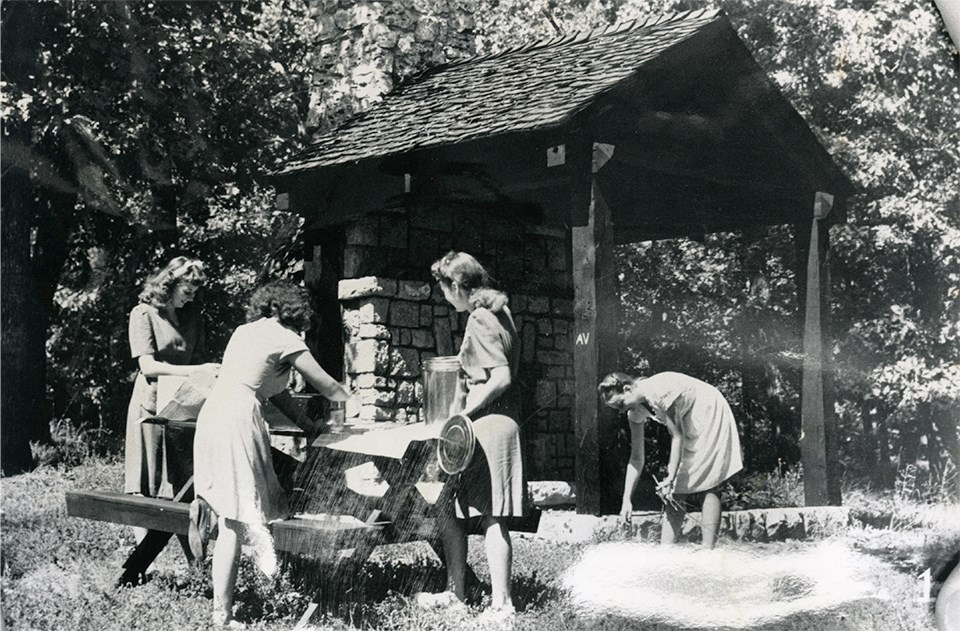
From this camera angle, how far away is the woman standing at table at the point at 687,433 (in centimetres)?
457

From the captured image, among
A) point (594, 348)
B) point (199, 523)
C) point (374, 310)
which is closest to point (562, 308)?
point (374, 310)

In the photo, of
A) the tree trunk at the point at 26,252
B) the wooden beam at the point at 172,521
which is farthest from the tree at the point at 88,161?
the wooden beam at the point at 172,521

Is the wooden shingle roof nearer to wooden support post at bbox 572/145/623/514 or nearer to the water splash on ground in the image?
wooden support post at bbox 572/145/623/514

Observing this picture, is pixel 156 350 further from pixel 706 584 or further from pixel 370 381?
pixel 706 584

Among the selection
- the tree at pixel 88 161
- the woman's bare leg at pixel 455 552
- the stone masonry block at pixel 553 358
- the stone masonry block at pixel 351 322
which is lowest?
the woman's bare leg at pixel 455 552

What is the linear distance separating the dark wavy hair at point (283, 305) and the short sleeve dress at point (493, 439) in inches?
28.7

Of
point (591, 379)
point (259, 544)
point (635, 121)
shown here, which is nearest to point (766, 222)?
point (635, 121)

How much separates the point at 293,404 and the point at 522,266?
4.44 ft

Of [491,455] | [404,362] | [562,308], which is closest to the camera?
[491,455]

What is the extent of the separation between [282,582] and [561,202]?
215 cm

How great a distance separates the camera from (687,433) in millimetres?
4660

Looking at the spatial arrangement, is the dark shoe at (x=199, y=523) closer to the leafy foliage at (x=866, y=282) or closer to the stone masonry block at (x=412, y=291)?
the stone masonry block at (x=412, y=291)

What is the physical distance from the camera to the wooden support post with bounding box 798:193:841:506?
4969 mm

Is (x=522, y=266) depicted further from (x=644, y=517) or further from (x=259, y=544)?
(x=259, y=544)
